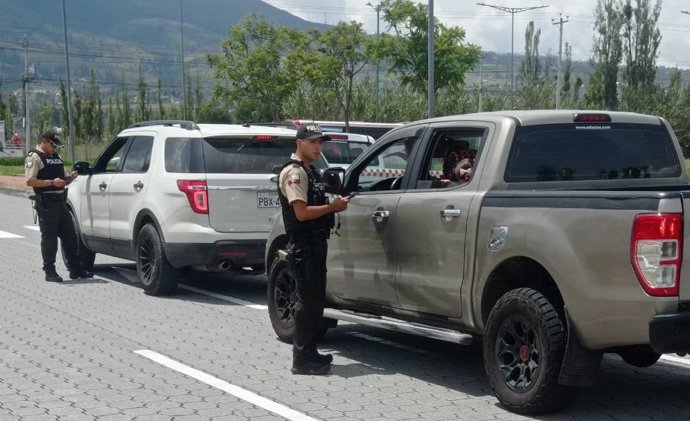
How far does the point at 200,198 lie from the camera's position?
11.3 m

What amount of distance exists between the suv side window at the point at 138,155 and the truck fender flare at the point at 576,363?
685cm

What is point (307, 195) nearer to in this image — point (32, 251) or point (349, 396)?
point (349, 396)

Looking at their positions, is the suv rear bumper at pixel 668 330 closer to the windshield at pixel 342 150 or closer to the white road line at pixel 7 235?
the windshield at pixel 342 150

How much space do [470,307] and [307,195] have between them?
1491 millimetres

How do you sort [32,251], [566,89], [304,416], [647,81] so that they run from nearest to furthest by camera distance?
1. [304,416]
2. [32,251]
3. [647,81]
4. [566,89]

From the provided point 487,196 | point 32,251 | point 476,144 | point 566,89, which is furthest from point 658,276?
point 566,89

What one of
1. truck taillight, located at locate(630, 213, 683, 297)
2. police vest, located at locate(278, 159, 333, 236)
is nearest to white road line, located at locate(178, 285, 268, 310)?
police vest, located at locate(278, 159, 333, 236)

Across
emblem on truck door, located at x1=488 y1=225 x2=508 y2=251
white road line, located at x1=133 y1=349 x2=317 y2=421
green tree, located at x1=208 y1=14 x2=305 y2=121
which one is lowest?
white road line, located at x1=133 y1=349 x2=317 y2=421

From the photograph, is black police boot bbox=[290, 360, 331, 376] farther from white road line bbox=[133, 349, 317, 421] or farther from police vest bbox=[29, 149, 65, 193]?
police vest bbox=[29, 149, 65, 193]

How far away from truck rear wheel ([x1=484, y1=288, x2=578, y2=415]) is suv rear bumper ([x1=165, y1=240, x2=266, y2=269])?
4772 mm

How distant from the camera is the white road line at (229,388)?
6773 mm

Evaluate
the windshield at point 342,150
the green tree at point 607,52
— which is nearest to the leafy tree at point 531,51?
the green tree at point 607,52

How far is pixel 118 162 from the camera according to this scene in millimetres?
13031

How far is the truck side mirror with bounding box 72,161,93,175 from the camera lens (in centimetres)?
1316
